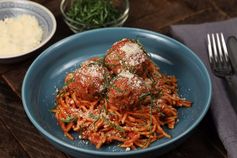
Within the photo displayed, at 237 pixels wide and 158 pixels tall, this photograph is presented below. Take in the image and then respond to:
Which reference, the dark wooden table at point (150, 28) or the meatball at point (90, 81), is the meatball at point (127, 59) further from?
the dark wooden table at point (150, 28)

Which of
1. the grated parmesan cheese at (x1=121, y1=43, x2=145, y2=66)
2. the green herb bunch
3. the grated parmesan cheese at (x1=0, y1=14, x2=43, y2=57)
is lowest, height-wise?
the grated parmesan cheese at (x1=0, y1=14, x2=43, y2=57)

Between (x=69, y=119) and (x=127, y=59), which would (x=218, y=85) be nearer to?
(x=127, y=59)

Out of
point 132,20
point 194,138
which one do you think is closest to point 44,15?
point 132,20

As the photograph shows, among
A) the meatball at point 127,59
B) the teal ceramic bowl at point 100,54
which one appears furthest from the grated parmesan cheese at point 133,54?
the teal ceramic bowl at point 100,54

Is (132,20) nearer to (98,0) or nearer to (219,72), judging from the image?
(98,0)

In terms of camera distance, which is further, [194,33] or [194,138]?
[194,33]

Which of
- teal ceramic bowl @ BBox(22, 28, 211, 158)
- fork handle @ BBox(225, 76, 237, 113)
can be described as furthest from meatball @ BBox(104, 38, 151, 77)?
fork handle @ BBox(225, 76, 237, 113)

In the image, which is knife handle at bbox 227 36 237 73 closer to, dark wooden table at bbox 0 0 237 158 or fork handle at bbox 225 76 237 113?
fork handle at bbox 225 76 237 113
